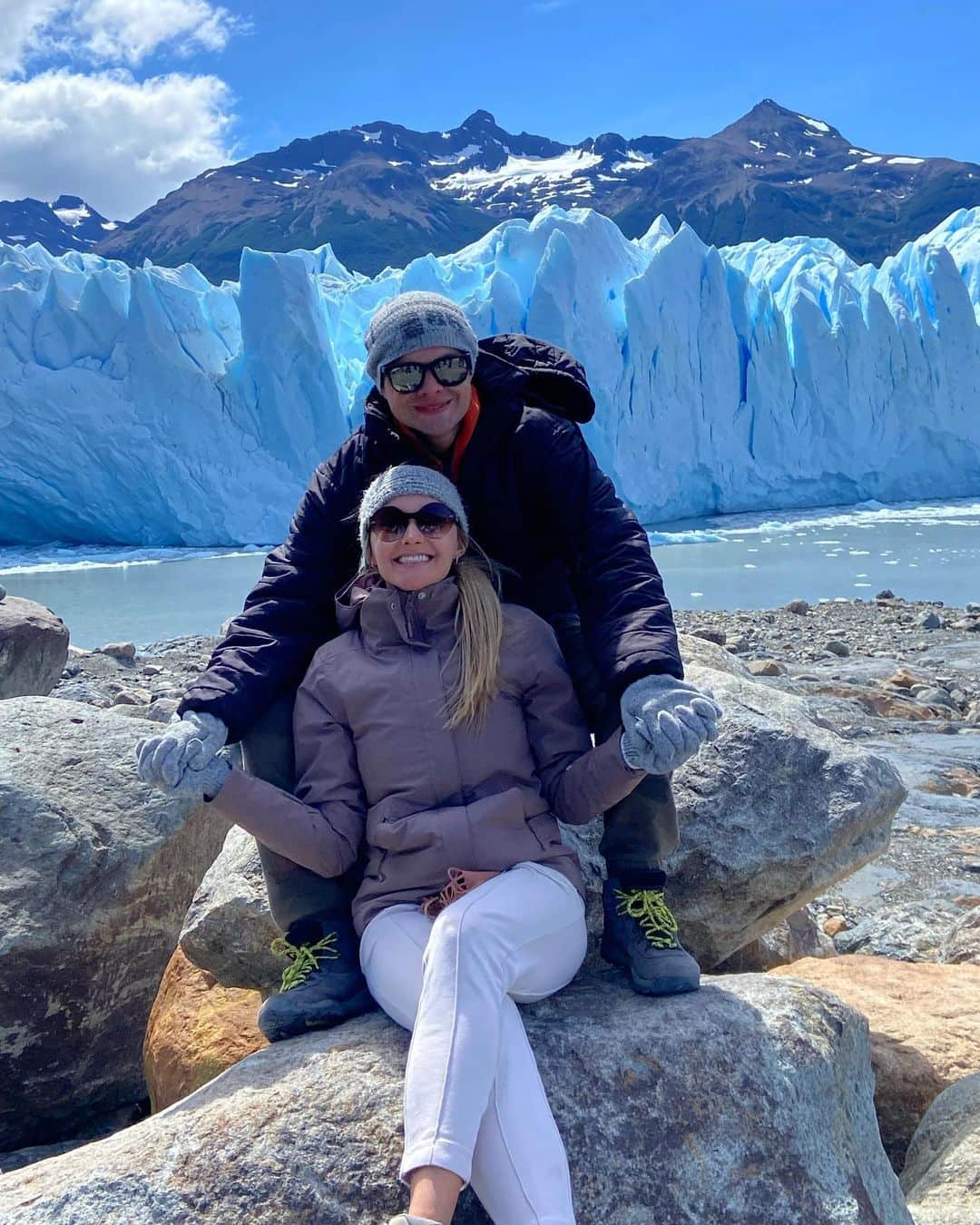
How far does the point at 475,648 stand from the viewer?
1652 mm

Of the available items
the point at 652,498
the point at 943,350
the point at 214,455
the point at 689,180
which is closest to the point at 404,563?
the point at 214,455

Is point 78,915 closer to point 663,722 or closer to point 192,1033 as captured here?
point 192,1033

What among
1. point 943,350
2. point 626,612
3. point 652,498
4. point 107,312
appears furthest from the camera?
point 943,350

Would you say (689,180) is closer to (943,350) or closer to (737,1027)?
(943,350)

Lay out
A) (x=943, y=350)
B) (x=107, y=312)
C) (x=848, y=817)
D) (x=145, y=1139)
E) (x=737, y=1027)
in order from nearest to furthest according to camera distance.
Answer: (x=145, y=1139), (x=737, y=1027), (x=848, y=817), (x=107, y=312), (x=943, y=350)

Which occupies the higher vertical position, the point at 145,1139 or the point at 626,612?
the point at 626,612

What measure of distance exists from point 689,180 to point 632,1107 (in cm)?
5149

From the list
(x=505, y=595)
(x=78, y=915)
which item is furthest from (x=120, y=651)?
(x=505, y=595)

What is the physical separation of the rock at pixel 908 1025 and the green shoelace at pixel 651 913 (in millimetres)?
219

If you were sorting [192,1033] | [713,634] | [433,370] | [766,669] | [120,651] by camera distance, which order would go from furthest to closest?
1. [713,634]
2. [120,651]
3. [766,669]
4. [192,1033]
5. [433,370]

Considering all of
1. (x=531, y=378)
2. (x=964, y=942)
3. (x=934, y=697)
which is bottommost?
(x=934, y=697)

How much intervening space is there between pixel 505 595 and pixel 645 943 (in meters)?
0.64

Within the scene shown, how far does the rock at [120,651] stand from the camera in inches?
293

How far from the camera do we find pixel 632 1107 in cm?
136
